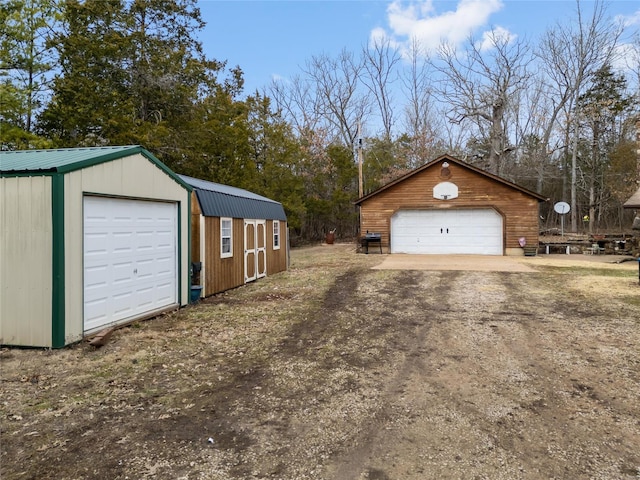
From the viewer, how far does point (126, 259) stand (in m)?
6.89

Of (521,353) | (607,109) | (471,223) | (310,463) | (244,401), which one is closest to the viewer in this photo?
(310,463)

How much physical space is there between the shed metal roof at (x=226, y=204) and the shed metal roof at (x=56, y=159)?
Answer: 2.17 metres

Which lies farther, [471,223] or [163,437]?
[471,223]

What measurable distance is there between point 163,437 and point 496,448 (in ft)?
8.08

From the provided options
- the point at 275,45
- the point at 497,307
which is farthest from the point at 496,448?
the point at 275,45

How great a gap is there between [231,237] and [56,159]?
5.01 metres

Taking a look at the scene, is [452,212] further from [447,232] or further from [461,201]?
[447,232]

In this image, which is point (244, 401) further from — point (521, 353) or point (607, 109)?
point (607, 109)

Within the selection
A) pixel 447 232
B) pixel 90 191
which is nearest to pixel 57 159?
pixel 90 191

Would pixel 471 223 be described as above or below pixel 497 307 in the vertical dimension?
above

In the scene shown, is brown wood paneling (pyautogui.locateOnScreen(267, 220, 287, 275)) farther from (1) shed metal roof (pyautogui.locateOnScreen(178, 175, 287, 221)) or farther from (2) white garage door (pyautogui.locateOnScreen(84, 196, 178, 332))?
(2) white garage door (pyautogui.locateOnScreen(84, 196, 178, 332))

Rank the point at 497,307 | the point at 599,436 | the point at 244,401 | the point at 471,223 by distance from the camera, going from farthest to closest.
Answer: the point at 471,223, the point at 497,307, the point at 244,401, the point at 599,436

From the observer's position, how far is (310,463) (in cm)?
299

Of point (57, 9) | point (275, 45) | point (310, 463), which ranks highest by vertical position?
point (57, 9)
